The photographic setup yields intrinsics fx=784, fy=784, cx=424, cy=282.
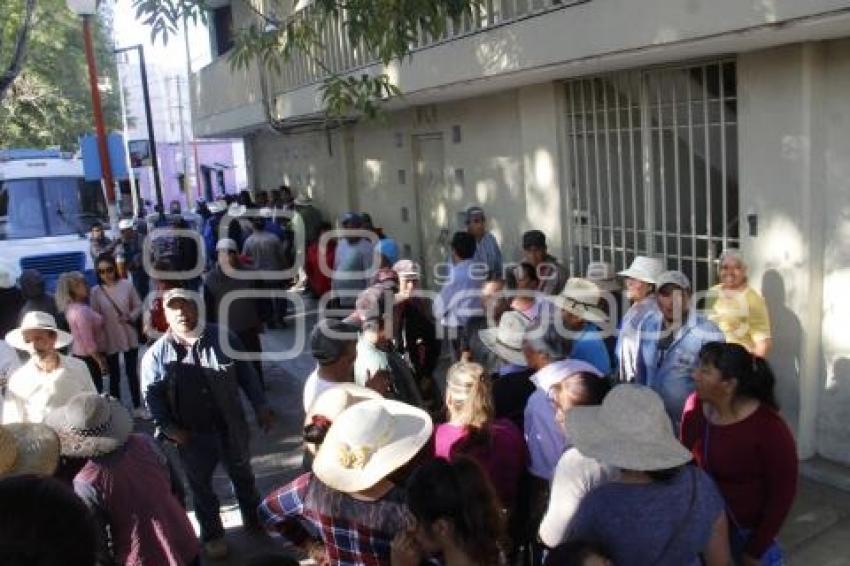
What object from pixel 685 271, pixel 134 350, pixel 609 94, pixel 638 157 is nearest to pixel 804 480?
pixel 685 271

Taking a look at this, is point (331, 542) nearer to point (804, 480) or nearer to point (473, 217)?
point (804, 480)

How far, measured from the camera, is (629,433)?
245 cm

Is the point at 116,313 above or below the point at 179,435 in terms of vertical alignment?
above

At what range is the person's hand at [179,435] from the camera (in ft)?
14.3

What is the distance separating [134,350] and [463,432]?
4.74 metres

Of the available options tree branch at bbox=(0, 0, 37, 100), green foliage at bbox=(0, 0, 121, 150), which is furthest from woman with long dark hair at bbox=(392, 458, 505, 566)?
green foliage at bbox=(0, 0, 121, 150)

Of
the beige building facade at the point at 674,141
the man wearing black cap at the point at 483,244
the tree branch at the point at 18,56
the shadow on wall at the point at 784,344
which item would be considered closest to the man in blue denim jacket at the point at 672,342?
the shadow on wall at the point at 784,344

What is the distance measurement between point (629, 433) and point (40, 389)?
11.4 ft

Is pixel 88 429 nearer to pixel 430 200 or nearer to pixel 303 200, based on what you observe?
pixel 430 200

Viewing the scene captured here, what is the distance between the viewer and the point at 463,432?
322 centimetres

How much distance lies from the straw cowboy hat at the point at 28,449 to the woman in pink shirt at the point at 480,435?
4.90ft

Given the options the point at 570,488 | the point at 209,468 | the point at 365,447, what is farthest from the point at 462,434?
the point at 209,468

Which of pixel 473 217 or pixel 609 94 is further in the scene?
pixel 473 217

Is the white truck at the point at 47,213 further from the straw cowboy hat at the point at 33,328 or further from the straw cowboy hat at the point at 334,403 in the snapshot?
the straw cowboy hat at the point at 334,403
